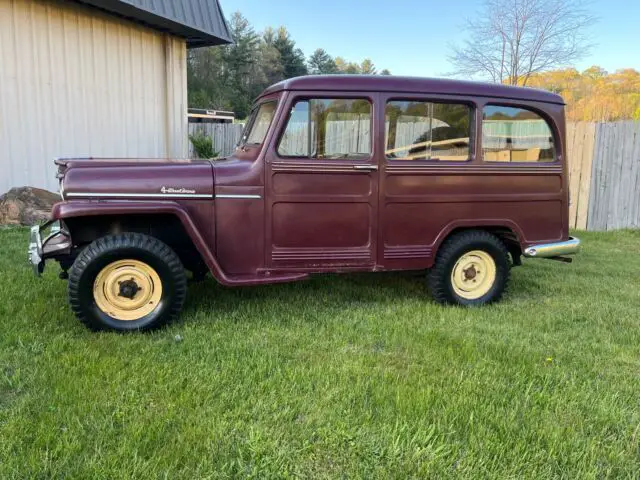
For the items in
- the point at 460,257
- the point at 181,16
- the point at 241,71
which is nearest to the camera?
the point at 460,257

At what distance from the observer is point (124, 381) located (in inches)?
118

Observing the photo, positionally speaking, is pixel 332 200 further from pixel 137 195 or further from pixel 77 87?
pixel 77 87

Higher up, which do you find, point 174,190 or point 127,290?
point 174,190

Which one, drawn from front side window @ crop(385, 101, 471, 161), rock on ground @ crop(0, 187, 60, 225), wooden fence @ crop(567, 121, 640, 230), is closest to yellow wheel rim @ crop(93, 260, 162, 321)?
front side window @ crop(385, 101, 471, 161)

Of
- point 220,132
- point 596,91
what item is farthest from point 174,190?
point 596,91

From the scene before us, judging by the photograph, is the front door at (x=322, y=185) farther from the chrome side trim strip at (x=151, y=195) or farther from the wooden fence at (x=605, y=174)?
the wooden fence at (x=605, y=174)

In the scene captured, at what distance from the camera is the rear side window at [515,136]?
4.54 m

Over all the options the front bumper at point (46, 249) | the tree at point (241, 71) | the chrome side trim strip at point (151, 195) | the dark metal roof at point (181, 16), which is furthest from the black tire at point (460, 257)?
the tree at point (241, 71)

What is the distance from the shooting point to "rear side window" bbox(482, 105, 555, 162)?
4.54 m

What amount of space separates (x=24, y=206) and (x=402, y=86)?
6432 millimetres

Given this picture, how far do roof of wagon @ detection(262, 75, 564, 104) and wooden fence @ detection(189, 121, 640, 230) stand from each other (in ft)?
15.6

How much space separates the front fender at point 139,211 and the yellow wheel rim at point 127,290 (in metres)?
0.39

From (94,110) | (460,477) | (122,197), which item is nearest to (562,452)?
(460,477)

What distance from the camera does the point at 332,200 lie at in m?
4.20
